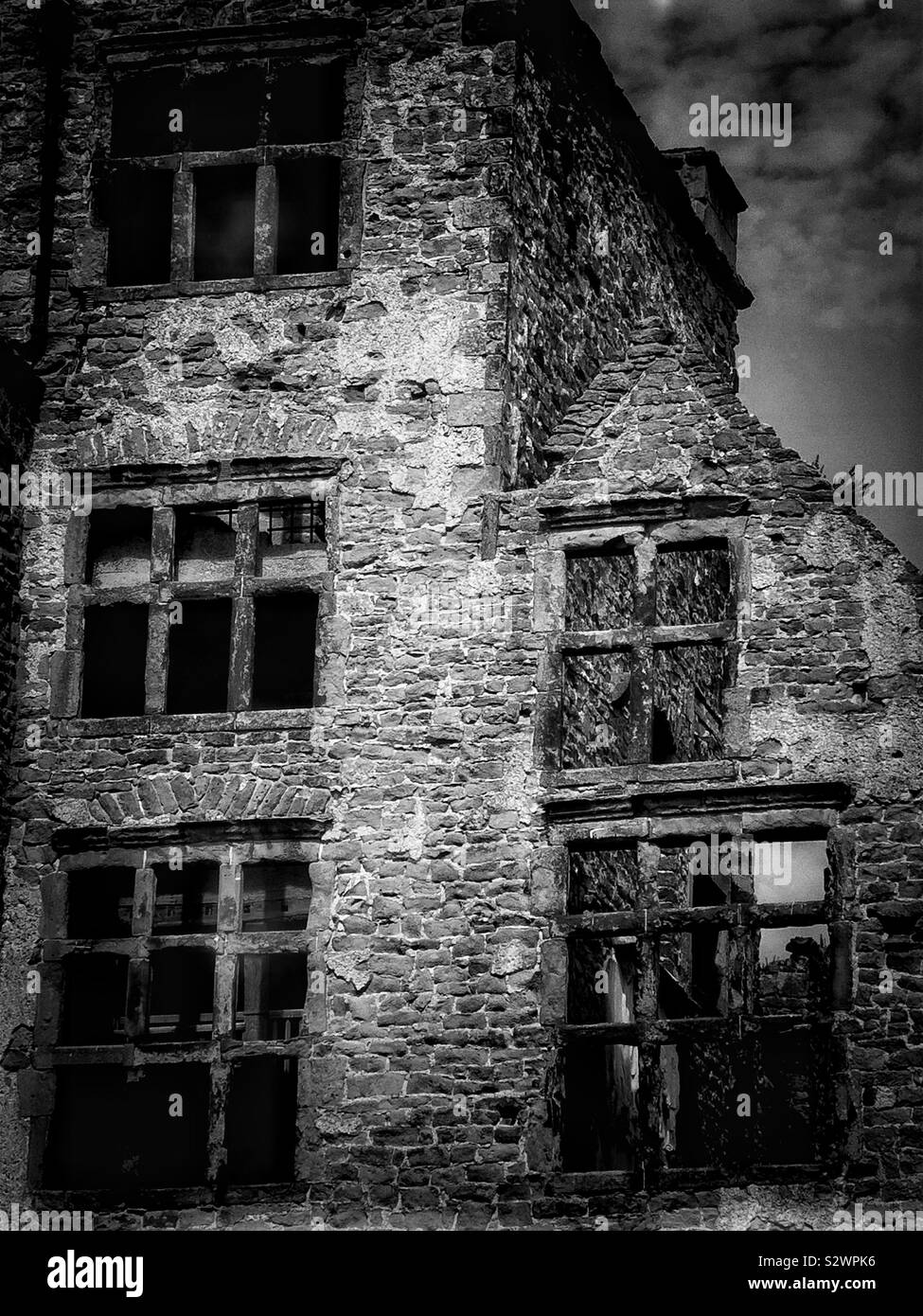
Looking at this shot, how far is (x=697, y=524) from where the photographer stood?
19.2 metres

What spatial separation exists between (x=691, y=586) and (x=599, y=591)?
2903 millimetres

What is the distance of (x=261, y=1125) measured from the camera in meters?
20.9

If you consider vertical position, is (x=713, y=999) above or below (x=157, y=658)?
below

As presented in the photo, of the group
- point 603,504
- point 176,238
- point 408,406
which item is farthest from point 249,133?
point 603,504

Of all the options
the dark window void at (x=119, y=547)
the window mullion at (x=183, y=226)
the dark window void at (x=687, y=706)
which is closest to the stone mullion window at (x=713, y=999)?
the dark window void at (x=687, y=706)

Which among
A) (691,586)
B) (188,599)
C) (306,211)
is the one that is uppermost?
(306,211)

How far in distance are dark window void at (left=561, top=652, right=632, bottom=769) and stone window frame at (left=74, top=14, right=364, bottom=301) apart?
12.6ft

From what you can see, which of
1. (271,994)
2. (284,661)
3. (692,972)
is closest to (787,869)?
(692,972)

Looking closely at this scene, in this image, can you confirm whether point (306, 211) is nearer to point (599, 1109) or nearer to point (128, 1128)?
point (128, 1128)

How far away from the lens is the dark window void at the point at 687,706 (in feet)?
73.3

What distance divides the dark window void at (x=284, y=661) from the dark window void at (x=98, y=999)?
8.40 ft

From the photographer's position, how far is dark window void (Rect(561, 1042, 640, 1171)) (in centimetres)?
1998

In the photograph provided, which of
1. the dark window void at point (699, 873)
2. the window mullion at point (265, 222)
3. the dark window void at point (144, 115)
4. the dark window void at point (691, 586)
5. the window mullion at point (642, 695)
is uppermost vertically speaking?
the dark window void at point (144, 115)

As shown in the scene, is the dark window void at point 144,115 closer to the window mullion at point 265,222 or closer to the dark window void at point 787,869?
the window mullion at point 265,222
